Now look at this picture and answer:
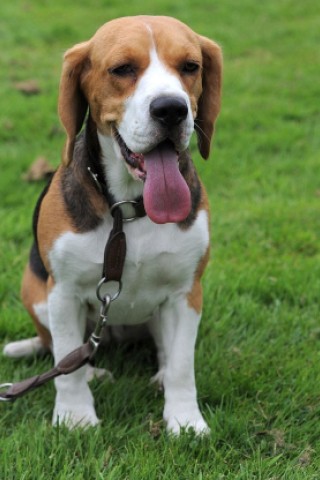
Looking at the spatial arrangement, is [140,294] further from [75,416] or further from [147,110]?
[147,110]

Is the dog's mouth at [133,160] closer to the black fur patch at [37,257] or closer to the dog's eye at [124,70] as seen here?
the dog's eye at [124,70]

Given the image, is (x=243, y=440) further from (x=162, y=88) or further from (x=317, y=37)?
(x=317, y=37)

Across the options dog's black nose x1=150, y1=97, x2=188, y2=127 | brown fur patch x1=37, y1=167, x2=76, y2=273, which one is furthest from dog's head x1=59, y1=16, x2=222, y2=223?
brown fur patch x1=37, y1=167, x2=76, y2=273

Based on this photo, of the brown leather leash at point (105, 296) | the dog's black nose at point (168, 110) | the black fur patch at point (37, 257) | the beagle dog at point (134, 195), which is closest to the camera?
the dog's black nose at point (168, 110)

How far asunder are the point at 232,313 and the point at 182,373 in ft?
3.11

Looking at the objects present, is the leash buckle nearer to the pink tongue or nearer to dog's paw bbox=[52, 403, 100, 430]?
the pink tongue

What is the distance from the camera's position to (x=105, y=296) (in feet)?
11.2

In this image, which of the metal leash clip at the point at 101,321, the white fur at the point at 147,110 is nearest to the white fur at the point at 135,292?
the metal leash clip at the point at 101,321

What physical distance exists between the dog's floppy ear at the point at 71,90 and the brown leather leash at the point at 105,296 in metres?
0.39

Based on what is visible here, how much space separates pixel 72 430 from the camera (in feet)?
11.0

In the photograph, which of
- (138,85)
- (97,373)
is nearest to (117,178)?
(138,85)

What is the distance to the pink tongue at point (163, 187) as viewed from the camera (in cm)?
300

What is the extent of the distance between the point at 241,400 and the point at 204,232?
92 cm

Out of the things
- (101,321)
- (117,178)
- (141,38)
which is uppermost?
(141,38)
